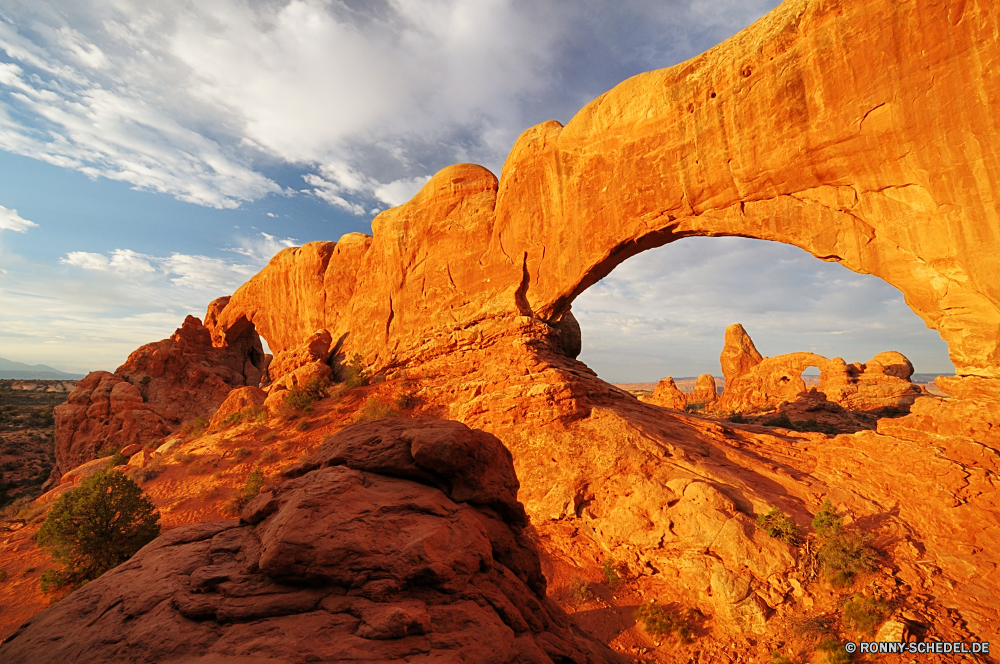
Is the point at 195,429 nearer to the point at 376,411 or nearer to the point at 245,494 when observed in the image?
the point at 245,494

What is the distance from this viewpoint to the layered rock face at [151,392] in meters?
27.5

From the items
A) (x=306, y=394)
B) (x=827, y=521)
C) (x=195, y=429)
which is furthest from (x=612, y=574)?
(x=195, y=429)

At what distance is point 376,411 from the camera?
58.3 feet

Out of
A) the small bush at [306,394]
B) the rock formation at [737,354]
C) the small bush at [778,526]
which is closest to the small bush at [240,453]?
the small bush at [306,394]

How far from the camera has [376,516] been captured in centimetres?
521

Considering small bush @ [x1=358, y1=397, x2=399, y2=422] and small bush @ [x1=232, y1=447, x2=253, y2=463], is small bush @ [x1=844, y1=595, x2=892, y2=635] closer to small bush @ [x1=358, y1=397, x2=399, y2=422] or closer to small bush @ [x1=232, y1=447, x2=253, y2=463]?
small bush @ [x1=358, y1=397, x2=399, y2=422]

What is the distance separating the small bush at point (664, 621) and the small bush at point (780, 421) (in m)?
16.8

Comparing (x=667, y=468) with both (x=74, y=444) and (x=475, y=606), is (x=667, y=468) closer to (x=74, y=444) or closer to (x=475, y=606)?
(x=475, y=606)

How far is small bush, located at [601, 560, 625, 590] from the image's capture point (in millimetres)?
10891

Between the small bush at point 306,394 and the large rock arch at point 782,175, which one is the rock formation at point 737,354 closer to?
the large rock arch at point 782,175

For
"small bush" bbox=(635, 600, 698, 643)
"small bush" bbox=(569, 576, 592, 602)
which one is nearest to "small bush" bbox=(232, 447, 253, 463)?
"small bush" bbox=(569, 576, 592, 602)

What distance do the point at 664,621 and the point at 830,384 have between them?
3066 centimetres

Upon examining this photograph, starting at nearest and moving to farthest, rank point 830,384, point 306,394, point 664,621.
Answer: point 664,621 → point 306,394 → point 830,384

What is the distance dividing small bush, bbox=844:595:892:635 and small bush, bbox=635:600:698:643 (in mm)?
2961
